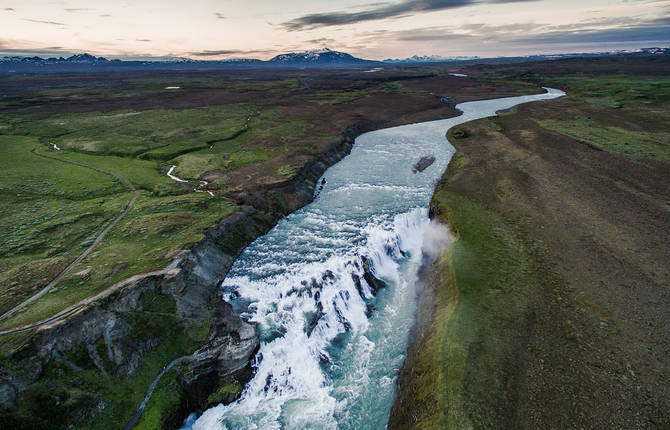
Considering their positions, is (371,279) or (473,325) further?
(371,279)

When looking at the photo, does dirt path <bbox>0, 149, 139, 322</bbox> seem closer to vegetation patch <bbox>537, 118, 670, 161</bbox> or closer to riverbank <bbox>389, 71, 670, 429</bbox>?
riverbank <bbox>389, 71, 670, 429</bbox>

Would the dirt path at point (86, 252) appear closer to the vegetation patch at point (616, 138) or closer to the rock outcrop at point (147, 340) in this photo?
the rock outcrop at point (147, 340)

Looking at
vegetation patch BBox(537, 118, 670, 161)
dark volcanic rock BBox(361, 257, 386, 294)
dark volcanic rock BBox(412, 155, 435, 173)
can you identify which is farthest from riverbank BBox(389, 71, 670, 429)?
dark volcanic rock BBox(412, 155, 435, 173)

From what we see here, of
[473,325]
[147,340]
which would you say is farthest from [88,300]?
[473,325]

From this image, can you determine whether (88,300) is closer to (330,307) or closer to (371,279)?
(330,307)

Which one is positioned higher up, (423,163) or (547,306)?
(423,163)

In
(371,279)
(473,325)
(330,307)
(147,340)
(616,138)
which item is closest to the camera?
(147,340)
